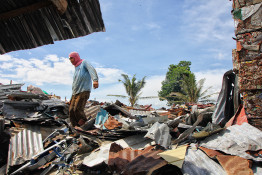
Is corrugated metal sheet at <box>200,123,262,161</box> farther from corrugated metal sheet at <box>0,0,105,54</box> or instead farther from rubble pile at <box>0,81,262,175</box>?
corrugated metal sheet at <box>0,0,105,54</box>

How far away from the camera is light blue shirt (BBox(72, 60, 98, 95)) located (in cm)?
454

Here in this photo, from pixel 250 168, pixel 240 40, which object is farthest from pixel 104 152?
pixel 240 40

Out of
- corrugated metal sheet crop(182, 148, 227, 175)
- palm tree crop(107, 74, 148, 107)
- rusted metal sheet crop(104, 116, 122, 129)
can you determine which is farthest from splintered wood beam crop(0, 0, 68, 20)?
palm tree crop(107, 74, 148, 107)

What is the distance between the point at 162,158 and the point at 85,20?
7.05ft

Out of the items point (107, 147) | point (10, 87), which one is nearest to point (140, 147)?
point (107, 147)

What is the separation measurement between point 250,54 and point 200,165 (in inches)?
79.1

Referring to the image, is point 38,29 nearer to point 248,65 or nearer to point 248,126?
point 248,65

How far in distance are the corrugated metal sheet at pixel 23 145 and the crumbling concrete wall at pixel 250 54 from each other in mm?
3779

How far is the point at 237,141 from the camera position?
2.37m

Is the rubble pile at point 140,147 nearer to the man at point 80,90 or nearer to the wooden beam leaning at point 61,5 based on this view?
the man at point 80,90

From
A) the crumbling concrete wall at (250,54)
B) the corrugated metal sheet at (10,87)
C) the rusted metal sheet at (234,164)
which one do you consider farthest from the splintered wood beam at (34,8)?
the corrugated metal sheet at (10,87)

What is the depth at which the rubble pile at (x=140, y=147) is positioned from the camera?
2061mm

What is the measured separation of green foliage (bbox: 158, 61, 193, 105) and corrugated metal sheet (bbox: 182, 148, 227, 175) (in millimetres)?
26813

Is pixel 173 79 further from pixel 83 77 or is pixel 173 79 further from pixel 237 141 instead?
pixel 237 141
